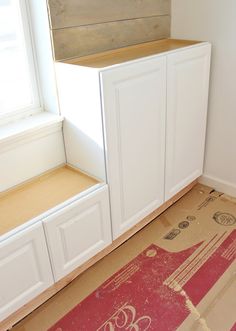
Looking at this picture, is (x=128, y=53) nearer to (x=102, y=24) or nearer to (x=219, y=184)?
(x=102, y=24)

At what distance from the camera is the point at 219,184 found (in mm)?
2494

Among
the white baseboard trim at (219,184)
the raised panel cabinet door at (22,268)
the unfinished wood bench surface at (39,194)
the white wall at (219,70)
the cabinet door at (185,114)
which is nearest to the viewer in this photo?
the raised panel cabinet door at (22,268)

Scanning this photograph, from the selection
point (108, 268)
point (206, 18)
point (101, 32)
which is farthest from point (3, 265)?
point (206, 18)

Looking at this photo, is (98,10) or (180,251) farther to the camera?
(180,251)

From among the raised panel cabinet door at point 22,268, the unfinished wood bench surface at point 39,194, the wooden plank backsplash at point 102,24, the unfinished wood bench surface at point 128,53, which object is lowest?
the raised panel cabinet door at point 22,268

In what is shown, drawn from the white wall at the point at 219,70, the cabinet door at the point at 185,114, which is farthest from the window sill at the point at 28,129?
the white wall at the point at 219,70

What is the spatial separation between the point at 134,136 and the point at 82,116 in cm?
30

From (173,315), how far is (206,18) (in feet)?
5.70

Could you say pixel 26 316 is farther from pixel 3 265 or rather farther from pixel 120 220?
pixel 120 220

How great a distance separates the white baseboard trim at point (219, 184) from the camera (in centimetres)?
244

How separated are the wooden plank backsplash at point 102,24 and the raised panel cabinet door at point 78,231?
766 millimetres

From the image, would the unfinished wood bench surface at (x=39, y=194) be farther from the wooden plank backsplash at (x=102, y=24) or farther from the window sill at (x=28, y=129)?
the wooden plank backsplash at (x=102, y=24)

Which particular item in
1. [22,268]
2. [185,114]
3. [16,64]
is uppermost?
[16,64]

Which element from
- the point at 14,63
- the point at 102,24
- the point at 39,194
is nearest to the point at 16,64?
the point at 14,63
